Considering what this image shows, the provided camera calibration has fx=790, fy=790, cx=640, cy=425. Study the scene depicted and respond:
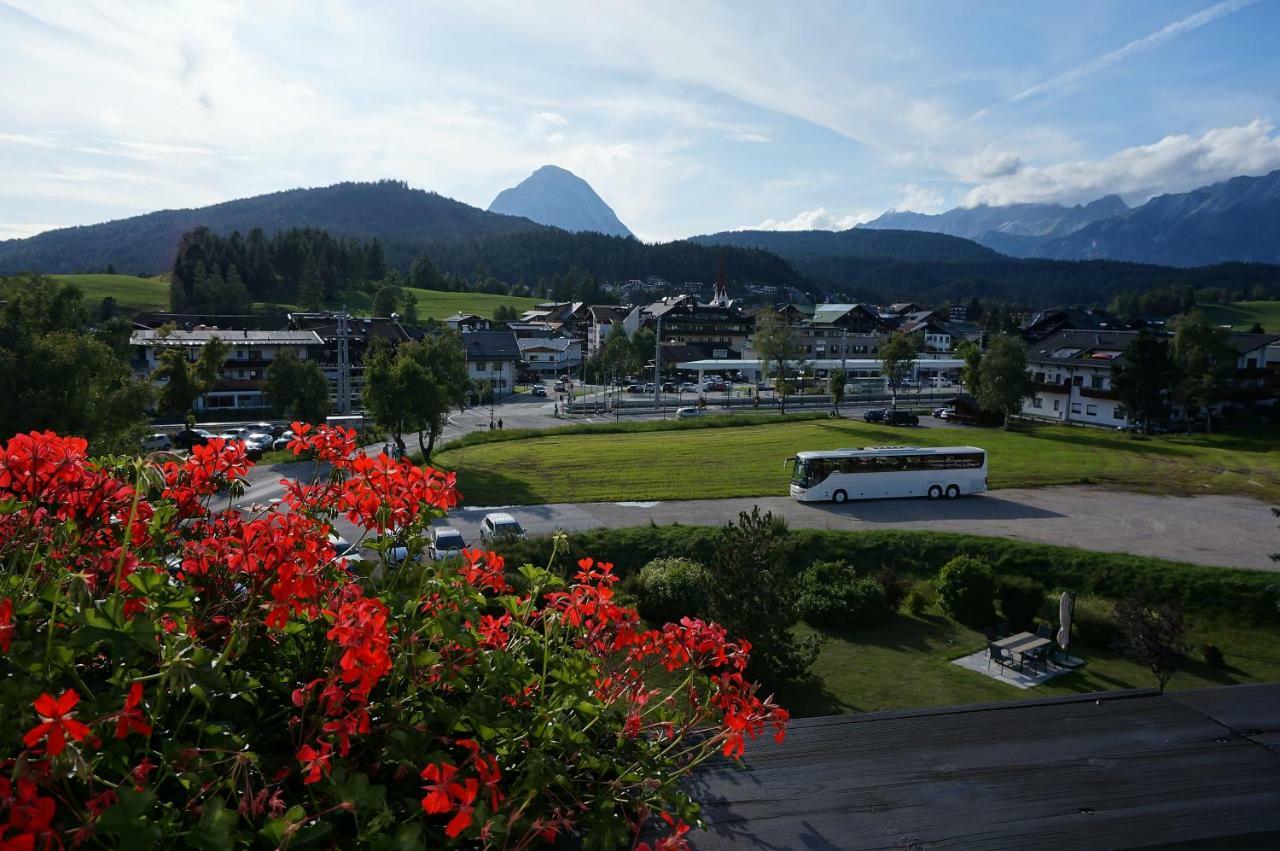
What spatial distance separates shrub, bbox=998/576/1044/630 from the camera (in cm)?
2189

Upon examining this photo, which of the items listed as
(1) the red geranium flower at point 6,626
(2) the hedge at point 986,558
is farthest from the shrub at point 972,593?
(1) the red geranium flower at point 6,626

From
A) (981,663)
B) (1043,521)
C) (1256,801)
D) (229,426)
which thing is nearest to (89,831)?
(1256,801)

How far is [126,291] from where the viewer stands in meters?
118

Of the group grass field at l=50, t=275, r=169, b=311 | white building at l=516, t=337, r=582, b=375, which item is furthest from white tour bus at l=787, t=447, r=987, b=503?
grass field at l=50, t=275, r=169, b=311

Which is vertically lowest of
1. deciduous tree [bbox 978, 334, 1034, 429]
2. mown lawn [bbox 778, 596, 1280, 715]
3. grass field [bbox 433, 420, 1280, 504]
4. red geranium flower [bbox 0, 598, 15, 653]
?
mown lawn [bbox 778, 596, 1280, 715]

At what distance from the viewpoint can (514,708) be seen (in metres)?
2.61

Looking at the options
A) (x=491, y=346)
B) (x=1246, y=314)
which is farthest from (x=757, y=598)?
(x=1246, y=314)

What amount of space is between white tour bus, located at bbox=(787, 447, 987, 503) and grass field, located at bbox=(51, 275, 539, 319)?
9723cm

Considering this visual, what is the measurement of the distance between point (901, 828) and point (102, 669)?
3.26 meters

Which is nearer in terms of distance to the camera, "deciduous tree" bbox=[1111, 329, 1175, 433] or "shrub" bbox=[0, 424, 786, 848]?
"shrub" bbox=[0, 424, 786, 848]

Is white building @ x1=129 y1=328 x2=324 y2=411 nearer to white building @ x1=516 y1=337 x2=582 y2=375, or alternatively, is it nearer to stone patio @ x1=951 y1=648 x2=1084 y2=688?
white building @ x1=516 y1=337 x2=582 y2=375

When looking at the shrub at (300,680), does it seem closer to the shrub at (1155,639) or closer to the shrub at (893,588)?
the shrub at (1155,639)

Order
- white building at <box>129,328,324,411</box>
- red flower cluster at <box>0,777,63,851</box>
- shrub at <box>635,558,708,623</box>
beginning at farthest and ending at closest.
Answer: white building at <box>129,328,324,411</box>, shrub at <box>635,558,708,623</box>, red flower cluster at <box>0,777,63,851</box>

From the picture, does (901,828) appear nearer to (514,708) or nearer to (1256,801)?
(1256,801)
